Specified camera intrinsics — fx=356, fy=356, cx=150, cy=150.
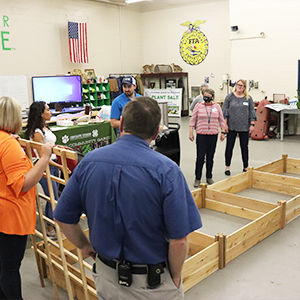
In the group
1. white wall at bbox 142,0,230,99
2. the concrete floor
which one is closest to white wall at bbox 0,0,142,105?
white wall at bbox 142,0,230,99

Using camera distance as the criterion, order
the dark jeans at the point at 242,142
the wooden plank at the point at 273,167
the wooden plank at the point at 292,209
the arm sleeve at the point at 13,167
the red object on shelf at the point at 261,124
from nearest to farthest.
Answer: the arm sleeve at the point at 13,167
the wooden plank at the point at 292,209
the wooden plank at the point at 273,167
the dark jeans at the point at 242,142
the red object on shelf at the point at 261,124

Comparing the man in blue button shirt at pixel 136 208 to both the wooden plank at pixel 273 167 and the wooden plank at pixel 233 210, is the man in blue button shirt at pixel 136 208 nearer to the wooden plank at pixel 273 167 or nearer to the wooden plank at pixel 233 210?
the wooden plank at pixel 233 210

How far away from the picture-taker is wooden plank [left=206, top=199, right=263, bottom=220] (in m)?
4.05

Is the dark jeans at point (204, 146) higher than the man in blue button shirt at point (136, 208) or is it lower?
lower

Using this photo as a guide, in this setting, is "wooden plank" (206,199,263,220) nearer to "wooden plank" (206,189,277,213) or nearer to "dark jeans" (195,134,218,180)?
"wooden plank" (206,189,277,213)

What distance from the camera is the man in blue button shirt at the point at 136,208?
4.65ft

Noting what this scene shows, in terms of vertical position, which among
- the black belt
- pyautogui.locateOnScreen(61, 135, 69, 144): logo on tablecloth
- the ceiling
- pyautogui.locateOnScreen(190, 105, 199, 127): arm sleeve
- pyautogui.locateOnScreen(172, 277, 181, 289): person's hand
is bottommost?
pyautogui.locateOnScreen(172, 277, 181, 289): person's hand

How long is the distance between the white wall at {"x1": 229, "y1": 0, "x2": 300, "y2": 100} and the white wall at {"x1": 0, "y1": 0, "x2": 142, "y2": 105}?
5.03 meters

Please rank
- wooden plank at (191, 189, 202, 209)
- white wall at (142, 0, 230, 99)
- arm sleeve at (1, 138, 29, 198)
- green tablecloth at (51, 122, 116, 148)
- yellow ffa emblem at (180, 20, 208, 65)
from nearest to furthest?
arm sleeve at (1, 138, 29, 198) < wooden plank at (191, 189, 202, 209) < green tablecloth at (51, 122, 116, 148) < white wall at (142, 0, 230, 99) < yellow ffa emblem at (180, 20, 208, 65)

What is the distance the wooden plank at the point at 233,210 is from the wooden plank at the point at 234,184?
257mm

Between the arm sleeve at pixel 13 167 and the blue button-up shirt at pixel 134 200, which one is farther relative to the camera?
the arm sleeve at pixel 13 167

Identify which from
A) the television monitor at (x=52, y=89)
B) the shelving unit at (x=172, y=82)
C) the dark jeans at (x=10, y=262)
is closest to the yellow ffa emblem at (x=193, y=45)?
the shelving unit at (x=172, y=82)

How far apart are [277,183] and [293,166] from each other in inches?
46.6

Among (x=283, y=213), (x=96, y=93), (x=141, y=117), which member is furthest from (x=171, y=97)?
(x=141, y=117)
